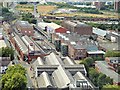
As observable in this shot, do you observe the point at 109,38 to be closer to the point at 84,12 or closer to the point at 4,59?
the point at 4,59

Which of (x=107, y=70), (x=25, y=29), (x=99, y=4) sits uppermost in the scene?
(x=99, y=4)

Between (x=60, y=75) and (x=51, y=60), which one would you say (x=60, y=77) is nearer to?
(x=60, y=75)

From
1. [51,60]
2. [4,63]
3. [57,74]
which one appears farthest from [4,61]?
[57,74]

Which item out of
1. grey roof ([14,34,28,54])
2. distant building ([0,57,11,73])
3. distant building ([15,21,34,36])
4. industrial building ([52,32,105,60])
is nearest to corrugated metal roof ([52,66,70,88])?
distant building ([0,57,11,73])

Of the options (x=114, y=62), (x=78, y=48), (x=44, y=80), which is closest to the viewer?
(x=44, y=80)

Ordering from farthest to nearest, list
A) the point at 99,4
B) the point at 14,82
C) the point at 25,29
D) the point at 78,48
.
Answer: the point at 99,4 → the point at 25,29 → the point at 78,48 → the point at 14,82

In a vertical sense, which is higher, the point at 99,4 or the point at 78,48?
the point at 99,4

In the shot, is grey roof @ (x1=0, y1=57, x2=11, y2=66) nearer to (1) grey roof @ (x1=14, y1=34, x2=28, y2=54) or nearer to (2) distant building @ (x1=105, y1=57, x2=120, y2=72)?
(1) grey roof @ (x1=14, y1=34, x2=28, y2=54)

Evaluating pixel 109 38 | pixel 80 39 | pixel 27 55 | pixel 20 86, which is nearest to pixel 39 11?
pixel 109 38

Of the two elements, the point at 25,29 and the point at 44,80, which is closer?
the point at 44,80

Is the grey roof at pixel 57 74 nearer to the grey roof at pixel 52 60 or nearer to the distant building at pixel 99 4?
the grey roof at pixel 52 60
